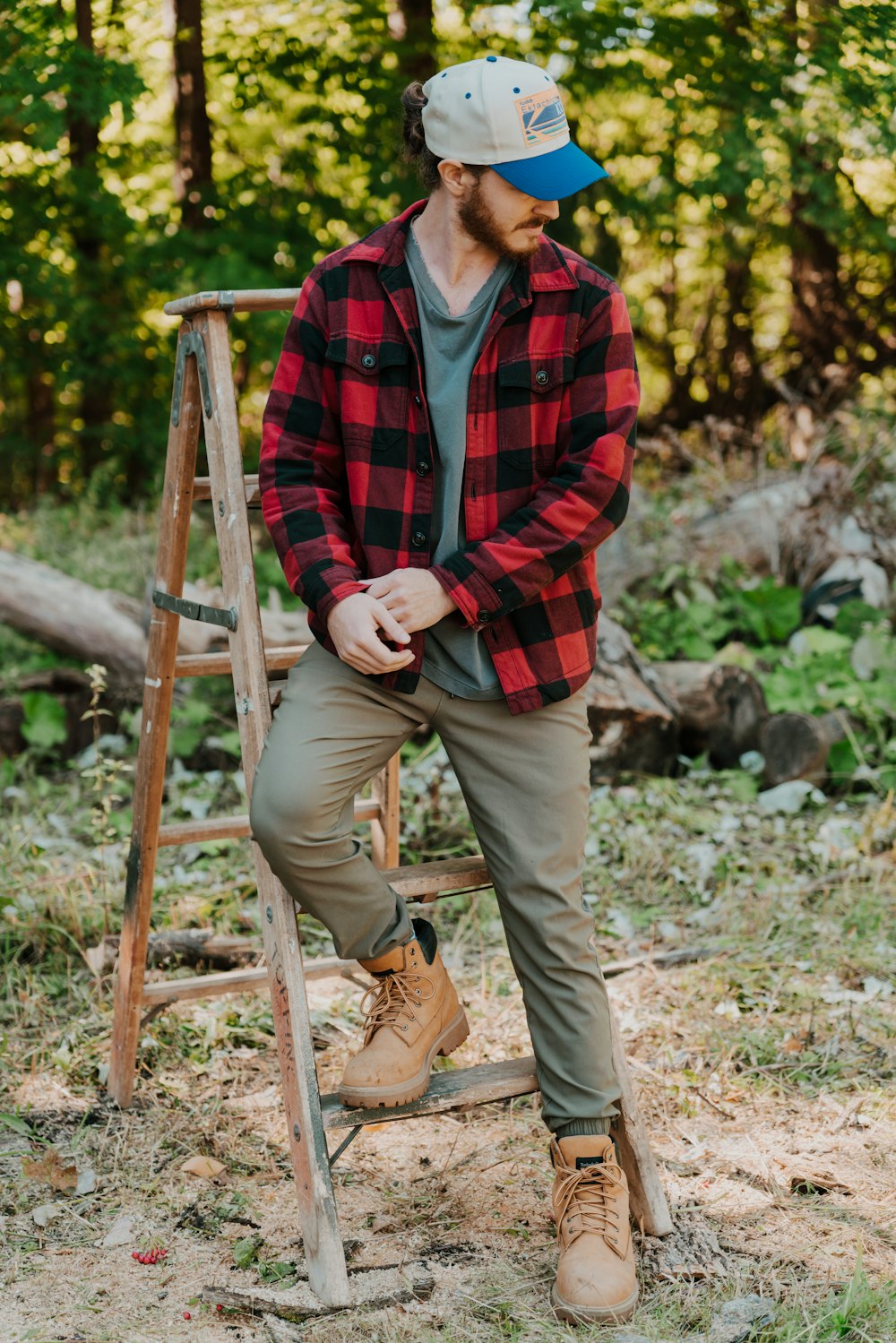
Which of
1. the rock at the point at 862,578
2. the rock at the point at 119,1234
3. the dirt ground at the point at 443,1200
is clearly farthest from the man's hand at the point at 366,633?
the rock at the point at 862,578

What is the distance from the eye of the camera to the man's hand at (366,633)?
2.00 m

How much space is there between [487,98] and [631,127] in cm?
809

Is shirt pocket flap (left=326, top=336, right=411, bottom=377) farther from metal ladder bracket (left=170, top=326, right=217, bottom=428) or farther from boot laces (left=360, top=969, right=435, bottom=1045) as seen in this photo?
Answer: boot laces (left=360, top=969, right=435, bottom=1045)

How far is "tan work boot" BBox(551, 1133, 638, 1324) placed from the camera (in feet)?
6.46

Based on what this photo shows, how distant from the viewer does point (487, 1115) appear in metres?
2.71

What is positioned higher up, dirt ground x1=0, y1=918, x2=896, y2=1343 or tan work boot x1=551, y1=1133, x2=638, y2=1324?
tan work boot x1=551, y1=1133, x2=638, y2=1324

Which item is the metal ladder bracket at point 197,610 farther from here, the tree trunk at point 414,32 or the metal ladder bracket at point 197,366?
the tree trunk at point 414,32

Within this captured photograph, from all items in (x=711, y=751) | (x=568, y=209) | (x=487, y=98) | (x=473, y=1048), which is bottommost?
(x=711, y=751)

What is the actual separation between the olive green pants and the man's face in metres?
0.80

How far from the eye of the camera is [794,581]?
5.36m

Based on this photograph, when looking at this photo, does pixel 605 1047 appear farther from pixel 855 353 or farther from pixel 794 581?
pixel 855 353

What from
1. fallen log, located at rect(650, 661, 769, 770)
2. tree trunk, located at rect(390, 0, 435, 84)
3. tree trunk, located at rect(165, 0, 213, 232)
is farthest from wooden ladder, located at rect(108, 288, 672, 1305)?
tree trunk, located at rect(165, 0, 213, 232)

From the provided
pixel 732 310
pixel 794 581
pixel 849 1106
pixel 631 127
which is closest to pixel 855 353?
pixel 732 310

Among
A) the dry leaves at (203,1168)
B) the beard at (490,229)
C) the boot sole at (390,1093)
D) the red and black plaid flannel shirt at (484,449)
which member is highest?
the beard at (490,229)
